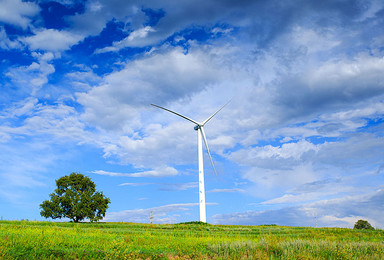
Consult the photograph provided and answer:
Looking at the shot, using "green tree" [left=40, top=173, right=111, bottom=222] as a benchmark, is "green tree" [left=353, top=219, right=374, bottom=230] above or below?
below

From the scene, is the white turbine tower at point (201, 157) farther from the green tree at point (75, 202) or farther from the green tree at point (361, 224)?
the green tree at point (361, 224)

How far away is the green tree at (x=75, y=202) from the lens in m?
58.8

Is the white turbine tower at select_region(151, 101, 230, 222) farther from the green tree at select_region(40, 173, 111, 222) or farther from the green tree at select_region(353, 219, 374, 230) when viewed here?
the green tree at select_region(353, 219, 374, 230)

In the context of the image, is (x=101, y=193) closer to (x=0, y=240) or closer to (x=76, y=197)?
(x=76, y=197)

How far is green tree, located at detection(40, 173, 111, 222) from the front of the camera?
193ft

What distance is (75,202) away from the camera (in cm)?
5947

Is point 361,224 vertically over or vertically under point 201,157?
under

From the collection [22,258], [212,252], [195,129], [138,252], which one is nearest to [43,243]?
[22,258]

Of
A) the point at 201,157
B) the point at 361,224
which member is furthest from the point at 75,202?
the point at 361,224

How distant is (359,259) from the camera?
54.1 ft

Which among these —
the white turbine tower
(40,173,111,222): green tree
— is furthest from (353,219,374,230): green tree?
(40,173,111,222): green tree

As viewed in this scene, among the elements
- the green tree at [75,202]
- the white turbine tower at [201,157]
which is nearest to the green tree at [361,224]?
the white turbine tower at [201,157]

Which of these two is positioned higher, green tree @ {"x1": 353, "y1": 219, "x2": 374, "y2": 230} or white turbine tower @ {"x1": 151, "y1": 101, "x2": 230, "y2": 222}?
white turbine tower @ {"x1": 151, "y1": 101, "x2": 230, "y2": 222}

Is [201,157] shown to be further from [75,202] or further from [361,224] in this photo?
[361,224]
